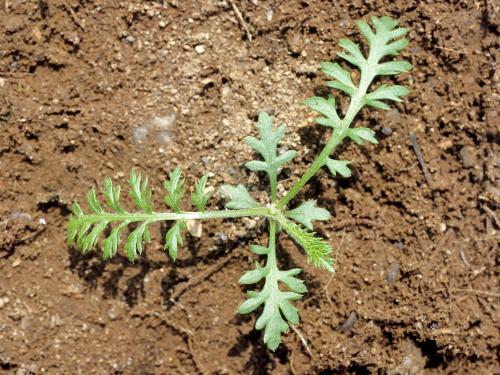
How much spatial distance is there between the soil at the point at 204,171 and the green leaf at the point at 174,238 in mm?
328

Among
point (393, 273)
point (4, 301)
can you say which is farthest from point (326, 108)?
point (4, 301)

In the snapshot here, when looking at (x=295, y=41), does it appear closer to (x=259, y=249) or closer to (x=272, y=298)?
(x=259, y=249)

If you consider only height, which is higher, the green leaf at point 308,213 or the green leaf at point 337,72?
the green leaf at point 337,72

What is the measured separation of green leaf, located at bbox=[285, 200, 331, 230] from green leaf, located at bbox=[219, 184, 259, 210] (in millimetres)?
243

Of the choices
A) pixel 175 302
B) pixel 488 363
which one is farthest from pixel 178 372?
pixel 488 363

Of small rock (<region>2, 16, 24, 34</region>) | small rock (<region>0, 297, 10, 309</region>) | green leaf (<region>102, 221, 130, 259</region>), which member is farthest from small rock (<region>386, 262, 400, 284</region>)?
small rock (<region>2, 16, 24, 34</region>)

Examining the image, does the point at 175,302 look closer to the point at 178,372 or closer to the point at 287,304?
the point at 178,372

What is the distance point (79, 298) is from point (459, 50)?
112 inches

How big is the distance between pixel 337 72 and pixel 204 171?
1.00 metres

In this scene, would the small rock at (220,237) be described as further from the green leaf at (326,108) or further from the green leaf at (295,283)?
the green leaf at (326,108)

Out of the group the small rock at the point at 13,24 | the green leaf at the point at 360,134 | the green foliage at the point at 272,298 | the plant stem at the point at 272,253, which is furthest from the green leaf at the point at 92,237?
the green leaf at the point at 360,134

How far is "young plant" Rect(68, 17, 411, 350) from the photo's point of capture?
356 centimetres

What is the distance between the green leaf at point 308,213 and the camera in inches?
145

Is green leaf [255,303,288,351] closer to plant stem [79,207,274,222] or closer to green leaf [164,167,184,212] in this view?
plant stem [79,207,274,222]
